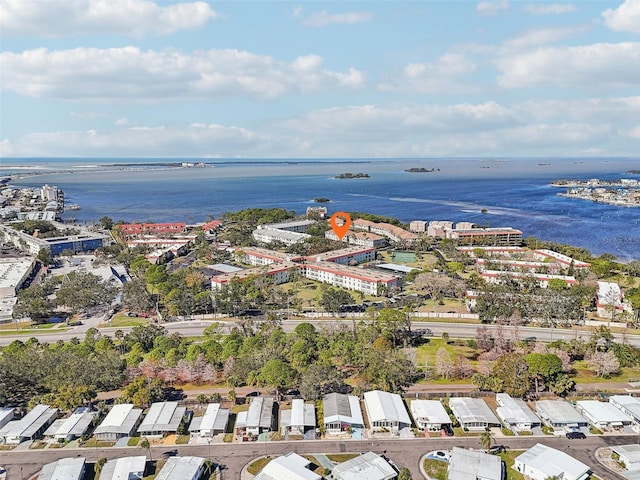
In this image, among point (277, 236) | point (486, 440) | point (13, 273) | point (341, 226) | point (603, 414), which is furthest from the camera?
point (341, 226)

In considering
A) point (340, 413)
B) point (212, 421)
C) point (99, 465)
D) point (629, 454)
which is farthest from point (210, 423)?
point (629, 454)

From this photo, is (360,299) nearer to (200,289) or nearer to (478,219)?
(200,289)

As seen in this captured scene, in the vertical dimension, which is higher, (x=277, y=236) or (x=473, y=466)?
(x=277, y=236)

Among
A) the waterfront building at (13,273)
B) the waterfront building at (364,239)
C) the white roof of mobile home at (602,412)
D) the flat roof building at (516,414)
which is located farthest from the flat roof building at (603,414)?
the waterfront building at (13,273)

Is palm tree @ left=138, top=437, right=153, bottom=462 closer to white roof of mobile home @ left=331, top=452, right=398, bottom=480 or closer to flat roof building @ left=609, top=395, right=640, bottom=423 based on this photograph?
white roof of mobile home @ left=331, top=452, right=398, bottom=480

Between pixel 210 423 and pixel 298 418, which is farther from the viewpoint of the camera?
pixel 298 418

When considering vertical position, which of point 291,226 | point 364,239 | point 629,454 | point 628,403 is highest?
point 291,226

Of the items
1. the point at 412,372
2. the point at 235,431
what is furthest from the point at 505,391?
the point at 235,431

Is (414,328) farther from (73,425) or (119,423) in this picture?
(73,425)
